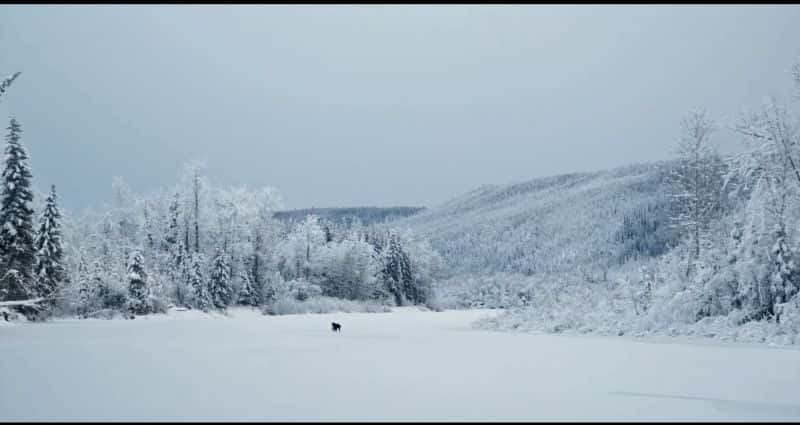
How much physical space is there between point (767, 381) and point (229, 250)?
2012 inches

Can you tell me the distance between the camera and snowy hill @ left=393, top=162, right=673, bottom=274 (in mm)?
115312

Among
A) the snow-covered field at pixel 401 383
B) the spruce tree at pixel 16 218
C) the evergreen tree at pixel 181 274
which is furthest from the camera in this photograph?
the evergreen tree at pixel 181 274

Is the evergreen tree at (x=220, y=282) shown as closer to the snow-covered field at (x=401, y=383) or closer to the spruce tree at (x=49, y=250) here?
the spruce tree at (x=49, y=250)

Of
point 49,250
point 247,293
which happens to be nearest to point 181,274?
point 247,293

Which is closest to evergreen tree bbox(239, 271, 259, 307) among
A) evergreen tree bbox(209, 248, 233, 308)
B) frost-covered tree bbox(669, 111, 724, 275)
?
evergreen tree bbox(209, 248, 233, 308)

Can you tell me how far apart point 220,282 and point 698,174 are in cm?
3879

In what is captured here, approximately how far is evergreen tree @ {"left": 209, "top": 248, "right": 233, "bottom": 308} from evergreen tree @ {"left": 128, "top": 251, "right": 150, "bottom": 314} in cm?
918

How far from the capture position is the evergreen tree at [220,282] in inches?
2047

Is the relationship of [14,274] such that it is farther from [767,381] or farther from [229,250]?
[767,381]

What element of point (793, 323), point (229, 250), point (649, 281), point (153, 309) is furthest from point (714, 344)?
point (229, 250)

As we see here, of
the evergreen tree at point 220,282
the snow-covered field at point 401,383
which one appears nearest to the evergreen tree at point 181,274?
the evergreen tree at point 220,282

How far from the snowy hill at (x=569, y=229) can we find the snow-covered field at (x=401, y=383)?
93.3m

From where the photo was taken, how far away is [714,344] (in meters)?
17.9

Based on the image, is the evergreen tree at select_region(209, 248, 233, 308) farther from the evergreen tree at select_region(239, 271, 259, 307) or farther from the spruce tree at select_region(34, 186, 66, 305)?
the spruce tree at select_region(34, 186, 66, 305)
